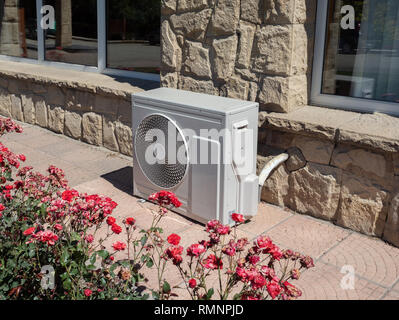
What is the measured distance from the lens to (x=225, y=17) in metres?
3.56

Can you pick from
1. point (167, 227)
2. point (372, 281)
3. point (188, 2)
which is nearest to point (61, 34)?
point (188, 2)

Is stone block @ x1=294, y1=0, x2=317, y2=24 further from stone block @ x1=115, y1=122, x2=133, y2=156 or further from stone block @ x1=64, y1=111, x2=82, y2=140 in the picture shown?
stone block @ x1=64, y1=111, x2=82, y2=140

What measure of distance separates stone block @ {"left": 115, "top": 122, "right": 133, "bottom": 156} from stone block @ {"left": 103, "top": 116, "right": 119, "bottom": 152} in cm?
6

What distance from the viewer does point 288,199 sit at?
353 cm

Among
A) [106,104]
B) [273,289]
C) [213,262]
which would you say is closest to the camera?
[273,289]

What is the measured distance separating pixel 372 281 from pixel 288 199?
98 cm

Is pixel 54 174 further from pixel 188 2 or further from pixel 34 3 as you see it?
pixel 34 3

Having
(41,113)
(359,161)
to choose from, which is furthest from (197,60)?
(41,113)

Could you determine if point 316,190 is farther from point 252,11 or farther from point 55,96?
point 55,96

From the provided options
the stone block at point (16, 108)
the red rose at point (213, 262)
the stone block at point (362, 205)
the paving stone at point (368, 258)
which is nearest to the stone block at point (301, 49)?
the stone block at point (362, 205)

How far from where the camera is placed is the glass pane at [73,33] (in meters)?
5.54

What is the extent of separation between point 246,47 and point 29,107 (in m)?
3.15

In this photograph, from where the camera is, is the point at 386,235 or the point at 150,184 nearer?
the point at 386,235
